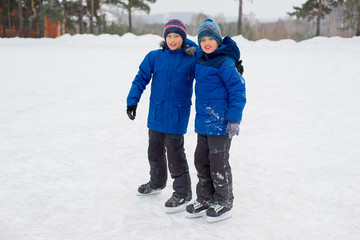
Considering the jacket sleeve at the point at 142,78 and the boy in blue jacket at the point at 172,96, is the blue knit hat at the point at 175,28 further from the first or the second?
the jacket sleeve at the point at 142,78

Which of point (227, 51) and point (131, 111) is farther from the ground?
point (227, 51)

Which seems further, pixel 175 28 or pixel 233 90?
pixel 175 28

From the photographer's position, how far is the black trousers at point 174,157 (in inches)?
Result: 109

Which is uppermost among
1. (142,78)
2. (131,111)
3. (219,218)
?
(142,78)

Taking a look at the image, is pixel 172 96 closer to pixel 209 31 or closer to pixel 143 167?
pixel 209 31

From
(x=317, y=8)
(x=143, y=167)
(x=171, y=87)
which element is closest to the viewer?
(x=171, y=87)

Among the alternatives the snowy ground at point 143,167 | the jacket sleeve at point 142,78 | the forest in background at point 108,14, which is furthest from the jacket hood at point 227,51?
the forest in background at point 108,14

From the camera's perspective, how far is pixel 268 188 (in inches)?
124

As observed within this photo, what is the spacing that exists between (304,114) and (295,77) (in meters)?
3.48

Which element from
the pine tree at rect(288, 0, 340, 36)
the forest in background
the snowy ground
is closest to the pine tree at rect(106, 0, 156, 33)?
the forest in background

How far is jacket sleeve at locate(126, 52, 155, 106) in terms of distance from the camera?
9.13 ft

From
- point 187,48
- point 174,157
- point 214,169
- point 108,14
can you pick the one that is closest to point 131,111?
point 174,157

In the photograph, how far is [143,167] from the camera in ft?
11.9

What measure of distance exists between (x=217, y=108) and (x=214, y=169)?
460 mm
